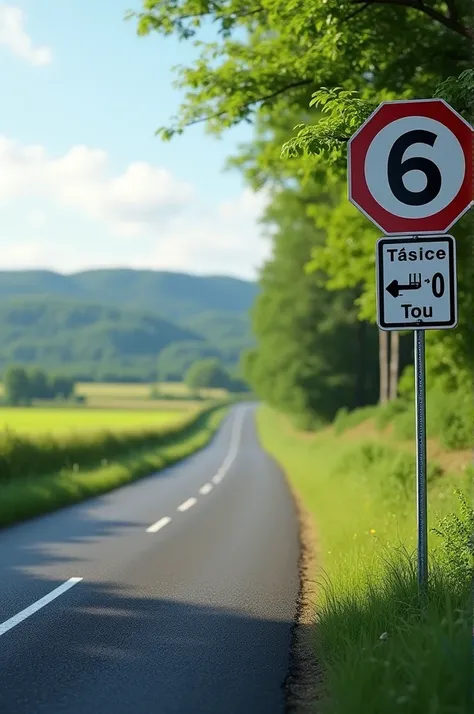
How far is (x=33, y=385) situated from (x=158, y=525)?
9679 cm

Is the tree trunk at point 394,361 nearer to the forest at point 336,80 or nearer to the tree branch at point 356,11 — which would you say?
the forest at point 336,80

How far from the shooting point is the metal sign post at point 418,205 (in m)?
5.35

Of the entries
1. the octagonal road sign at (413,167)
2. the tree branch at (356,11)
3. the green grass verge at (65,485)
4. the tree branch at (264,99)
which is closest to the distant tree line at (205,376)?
the green grass verge at (65,485)

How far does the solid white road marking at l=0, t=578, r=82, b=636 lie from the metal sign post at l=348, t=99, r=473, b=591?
338cm

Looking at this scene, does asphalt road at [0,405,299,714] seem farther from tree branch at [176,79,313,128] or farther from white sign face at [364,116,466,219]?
tree branch at [176,79,313,128]

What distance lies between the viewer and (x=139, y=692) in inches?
195

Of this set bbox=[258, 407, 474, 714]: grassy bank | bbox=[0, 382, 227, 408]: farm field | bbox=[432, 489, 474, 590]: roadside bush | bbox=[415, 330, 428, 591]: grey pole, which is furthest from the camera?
bbox=[0, 382, 227, 408]: farm field

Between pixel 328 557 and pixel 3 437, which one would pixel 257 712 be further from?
pixel 3 437

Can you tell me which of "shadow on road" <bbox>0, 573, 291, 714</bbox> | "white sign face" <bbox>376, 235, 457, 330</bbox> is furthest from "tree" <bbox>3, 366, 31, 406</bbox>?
"white sign face" <bbox>376, 235, 457, 330</bbox>

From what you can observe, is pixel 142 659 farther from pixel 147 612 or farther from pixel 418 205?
pixel 418 205

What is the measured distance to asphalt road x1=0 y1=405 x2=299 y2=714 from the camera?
4.95 metres

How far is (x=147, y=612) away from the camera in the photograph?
7.16 meters

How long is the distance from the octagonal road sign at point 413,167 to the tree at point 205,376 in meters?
175

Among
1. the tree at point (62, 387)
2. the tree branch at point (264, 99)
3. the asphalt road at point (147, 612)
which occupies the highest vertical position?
the tree branch at point (264, 99)
